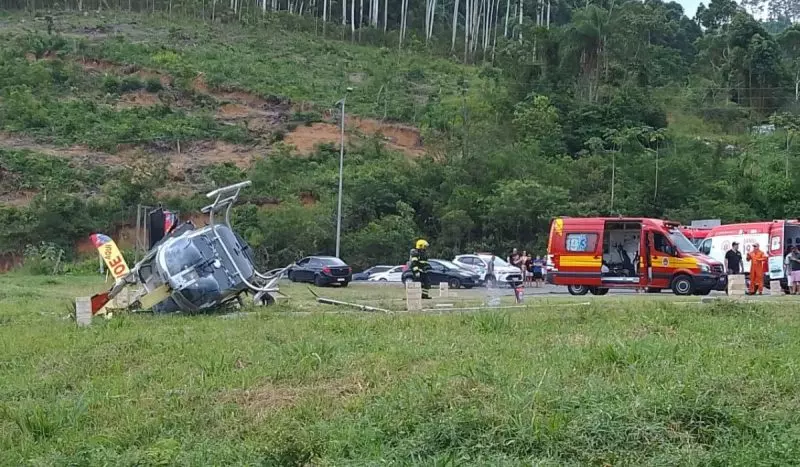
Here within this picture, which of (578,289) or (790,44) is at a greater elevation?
(790,44)

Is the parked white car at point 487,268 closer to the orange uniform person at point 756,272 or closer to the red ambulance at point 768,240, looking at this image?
the red ambulance at point 768,240

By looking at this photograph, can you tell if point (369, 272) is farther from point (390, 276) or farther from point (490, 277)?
point (490, 277)

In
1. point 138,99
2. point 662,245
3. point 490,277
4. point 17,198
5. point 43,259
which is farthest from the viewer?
point 138,99

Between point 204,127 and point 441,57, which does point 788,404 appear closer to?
point 204,127

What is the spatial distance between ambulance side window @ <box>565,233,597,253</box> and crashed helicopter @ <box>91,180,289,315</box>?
10917mm

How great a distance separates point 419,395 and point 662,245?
17725 millimetres

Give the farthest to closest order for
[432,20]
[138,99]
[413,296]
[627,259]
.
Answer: [432,20] → [138,99] → [627,259] → [413,296]

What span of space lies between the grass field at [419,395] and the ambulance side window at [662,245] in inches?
430

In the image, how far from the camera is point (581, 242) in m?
25.1

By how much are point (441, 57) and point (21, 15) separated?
45.6 meters

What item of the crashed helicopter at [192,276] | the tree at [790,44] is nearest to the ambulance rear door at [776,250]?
the crashed helicopter at [192,276]

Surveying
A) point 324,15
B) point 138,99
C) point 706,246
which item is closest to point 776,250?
point 706,246

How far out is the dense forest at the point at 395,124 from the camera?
1866 inches

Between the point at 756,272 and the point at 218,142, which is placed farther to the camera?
the point at 218,142
